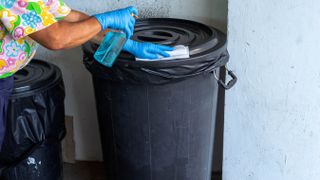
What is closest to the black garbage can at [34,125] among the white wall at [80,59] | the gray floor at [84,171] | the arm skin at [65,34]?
the white wall at [80,59]

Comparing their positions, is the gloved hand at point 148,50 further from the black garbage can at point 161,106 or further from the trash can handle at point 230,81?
the trash can handle at point 230,81

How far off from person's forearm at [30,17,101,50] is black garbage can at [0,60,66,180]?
1.70 feet

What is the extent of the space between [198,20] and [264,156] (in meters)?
0.72

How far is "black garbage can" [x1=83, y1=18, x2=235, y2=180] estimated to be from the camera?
1598 mm

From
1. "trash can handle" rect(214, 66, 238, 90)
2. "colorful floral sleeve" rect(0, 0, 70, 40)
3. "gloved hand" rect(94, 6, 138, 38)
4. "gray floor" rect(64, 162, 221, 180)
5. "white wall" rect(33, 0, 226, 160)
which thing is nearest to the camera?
"colorful floral sleeve" rect(0, 0, 70, 40)

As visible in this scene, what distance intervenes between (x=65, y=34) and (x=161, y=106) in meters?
0.46

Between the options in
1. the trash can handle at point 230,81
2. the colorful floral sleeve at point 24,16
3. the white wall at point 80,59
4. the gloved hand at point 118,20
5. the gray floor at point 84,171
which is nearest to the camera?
the colorful floral sleeve at point 24,16

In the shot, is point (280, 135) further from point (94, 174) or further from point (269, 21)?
point (94, 174)

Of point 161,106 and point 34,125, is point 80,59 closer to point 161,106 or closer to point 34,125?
point 34,125

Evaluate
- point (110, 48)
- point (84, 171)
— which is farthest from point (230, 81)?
point (84, 171)

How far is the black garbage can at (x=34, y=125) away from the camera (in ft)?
6.10

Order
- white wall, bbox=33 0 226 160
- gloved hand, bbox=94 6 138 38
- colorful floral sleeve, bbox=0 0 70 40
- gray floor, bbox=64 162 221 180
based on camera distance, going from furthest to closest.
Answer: gray floor, bbox=64 162 221 180
white wall, bbox=33 0 226 160
gloved hand, bbox=94 6 138 38
colorful floral sleeve, bbox=0 0 70 40

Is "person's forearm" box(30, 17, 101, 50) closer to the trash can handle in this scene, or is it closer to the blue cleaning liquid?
the blue cleaning liquid

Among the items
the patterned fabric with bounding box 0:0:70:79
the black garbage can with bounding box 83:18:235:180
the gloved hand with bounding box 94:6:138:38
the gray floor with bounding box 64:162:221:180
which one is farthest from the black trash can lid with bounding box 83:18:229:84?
the gray floor with bounding box 64:162:221:180
